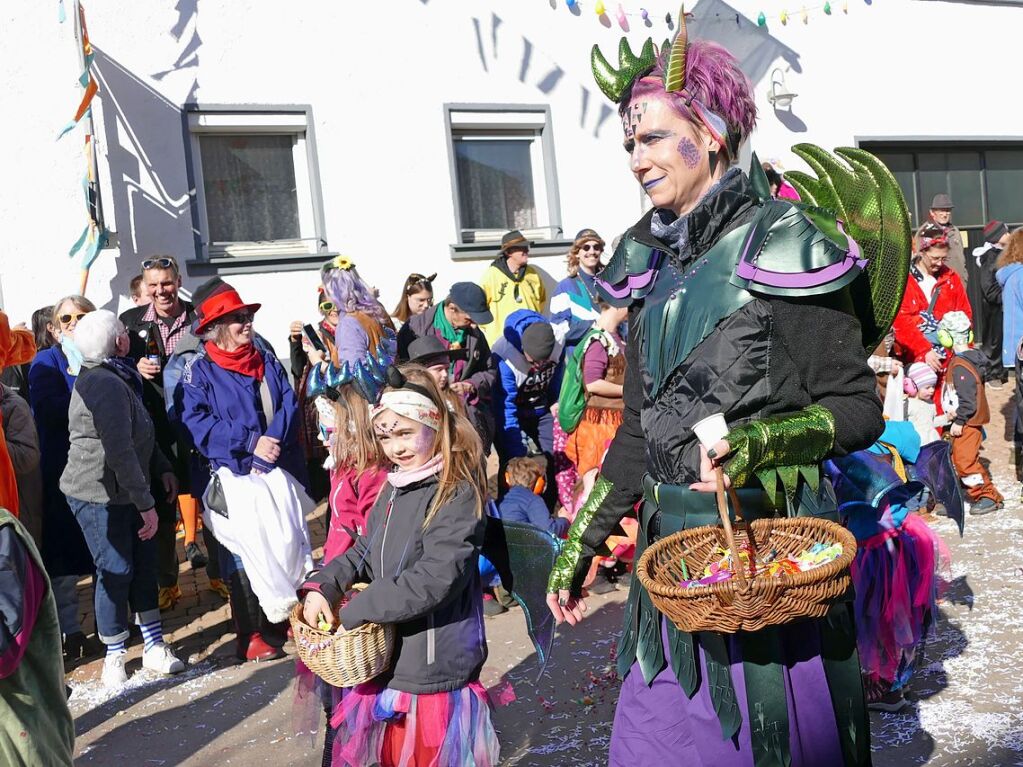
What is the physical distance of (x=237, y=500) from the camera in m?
5.05

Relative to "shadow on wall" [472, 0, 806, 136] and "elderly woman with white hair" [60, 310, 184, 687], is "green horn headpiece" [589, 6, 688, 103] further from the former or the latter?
"shadow on wall" [472, 0, 806, 136]

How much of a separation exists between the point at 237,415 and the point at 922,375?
435 cm

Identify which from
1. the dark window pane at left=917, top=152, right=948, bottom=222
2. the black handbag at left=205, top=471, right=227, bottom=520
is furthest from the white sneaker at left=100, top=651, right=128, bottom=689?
the dark window pane at left=917, top=152, right=948, bottom=222

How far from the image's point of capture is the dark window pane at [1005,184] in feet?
43.0

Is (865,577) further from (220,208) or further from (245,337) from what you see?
(220,208)

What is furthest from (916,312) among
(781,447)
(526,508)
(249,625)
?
(781,447)

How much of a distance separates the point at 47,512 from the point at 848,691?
4.49 meters

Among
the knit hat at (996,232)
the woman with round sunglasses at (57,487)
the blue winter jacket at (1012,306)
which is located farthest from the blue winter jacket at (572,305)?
the knit hat at (996,232)

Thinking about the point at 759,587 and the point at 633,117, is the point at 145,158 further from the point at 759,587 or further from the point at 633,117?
the point at 759,587

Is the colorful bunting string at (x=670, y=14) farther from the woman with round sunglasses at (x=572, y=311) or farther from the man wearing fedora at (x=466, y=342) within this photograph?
the man wearing fedora at (x=466, y=342)

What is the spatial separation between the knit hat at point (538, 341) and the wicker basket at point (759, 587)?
445cm

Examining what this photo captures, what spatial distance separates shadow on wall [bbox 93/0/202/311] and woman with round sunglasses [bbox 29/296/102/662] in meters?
2.73

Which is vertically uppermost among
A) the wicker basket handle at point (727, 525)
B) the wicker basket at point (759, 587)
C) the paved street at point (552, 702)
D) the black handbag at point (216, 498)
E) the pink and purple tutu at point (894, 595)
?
the wicker basket handle at point (727, 525)

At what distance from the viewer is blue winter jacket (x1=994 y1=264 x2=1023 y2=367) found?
7145 millimetres
